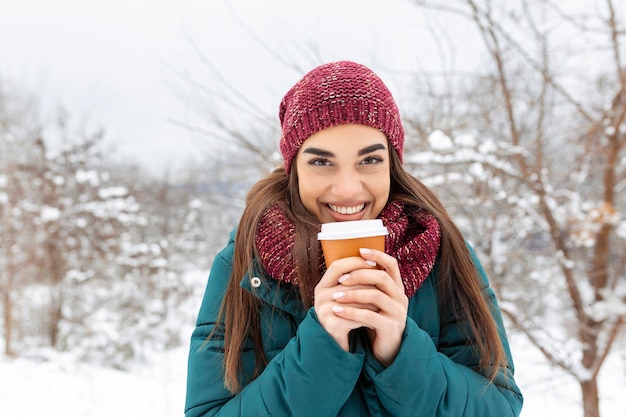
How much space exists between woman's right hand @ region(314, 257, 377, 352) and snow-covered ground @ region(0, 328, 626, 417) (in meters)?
3.30

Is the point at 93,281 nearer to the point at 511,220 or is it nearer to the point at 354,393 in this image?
the point at 511,220

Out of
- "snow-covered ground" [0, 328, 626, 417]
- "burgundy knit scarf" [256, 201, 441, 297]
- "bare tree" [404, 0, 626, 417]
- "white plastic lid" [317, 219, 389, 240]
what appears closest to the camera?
"white plastic lid" [317, 219, 389, 240]

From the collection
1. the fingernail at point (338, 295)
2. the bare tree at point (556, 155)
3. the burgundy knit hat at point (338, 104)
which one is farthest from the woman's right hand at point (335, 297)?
the bare tree at point (556, 155)

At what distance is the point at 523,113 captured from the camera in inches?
159

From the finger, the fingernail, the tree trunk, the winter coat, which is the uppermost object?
the finger

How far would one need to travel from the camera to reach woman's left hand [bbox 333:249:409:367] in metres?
0.86

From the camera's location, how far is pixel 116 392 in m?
5.65

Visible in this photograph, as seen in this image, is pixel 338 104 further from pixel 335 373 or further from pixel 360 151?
pixel 335 373

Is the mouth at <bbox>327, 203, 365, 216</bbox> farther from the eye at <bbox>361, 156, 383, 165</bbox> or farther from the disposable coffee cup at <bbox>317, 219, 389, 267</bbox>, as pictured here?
the disposable coffee cup at <bbox>317, 219, 389, 267</bbox>

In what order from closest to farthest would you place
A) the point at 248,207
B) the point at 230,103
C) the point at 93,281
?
the point at 248,207 → the point at 230,103 → the point at 93,281

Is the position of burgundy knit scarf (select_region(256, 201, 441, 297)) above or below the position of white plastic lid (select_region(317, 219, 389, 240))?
below

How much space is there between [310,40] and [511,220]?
2541 mm

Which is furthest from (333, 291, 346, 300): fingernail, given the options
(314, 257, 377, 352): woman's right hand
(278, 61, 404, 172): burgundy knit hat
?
(278, 61, 404, 172): burgundy knit hat

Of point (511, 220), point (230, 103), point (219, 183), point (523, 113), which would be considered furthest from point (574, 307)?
point (219, 183)
